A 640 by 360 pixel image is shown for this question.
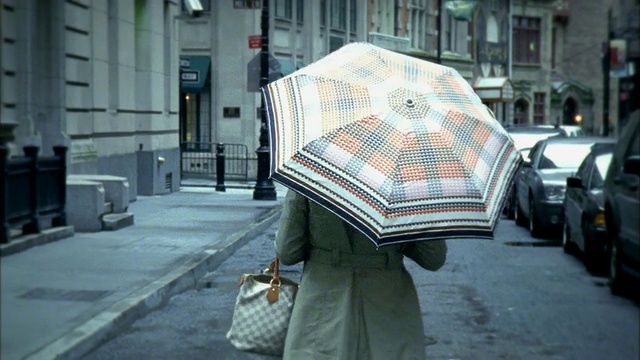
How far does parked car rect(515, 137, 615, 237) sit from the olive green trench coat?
12.9m

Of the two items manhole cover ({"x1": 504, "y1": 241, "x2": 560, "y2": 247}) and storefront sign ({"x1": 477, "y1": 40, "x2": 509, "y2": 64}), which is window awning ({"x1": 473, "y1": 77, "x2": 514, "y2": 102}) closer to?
storefront sign ({"x1": 477, "y1": 40, "x2": 509, "y2": 64})

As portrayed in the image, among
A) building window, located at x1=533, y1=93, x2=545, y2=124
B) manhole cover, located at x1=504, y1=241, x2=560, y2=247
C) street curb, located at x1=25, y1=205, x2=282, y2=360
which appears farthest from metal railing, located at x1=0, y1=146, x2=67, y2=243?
building window, located at x1=533, y1=93, x2=545, y2=124

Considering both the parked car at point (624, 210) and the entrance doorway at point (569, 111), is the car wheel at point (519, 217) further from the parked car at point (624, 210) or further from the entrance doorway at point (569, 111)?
the entrance doorway at point (569, 111)

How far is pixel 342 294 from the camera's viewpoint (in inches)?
186

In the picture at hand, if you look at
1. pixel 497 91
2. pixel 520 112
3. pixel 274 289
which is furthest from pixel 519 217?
pixel 520 112

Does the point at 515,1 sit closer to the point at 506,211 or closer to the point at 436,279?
the point at 506,211

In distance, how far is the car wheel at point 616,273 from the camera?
37.6 ft

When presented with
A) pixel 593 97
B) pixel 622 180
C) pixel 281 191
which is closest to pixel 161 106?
pixel 281 191

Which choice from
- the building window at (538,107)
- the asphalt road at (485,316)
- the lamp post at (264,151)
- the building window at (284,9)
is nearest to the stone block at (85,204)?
the asphalt road at (485,316)

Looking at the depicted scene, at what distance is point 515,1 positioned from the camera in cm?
6775

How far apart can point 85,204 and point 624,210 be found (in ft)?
22.6

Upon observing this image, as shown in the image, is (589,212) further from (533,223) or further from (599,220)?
(533,223)

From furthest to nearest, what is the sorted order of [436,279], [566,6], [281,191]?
[566,6]
[281,191]
[436,279]

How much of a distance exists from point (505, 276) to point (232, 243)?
408 cm
